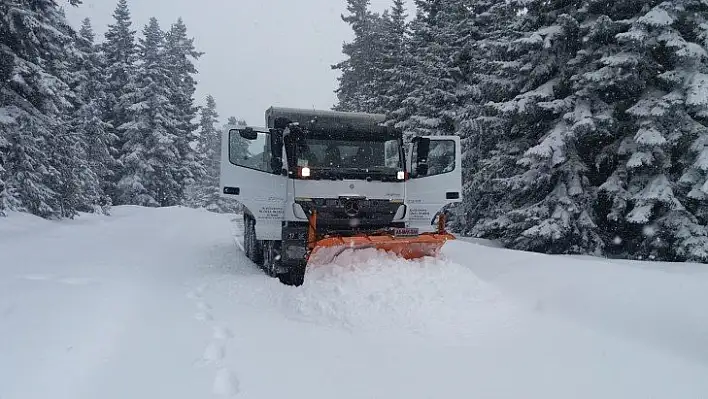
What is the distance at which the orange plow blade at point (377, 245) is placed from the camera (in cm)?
714

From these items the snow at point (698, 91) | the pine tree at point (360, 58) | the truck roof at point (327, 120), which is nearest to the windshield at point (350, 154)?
the truck roof at point (327, 120)

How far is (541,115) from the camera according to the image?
12.8 m

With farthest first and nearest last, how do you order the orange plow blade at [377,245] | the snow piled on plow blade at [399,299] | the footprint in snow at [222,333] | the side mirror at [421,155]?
the side mirror at [421,155]
the orange plow blade at [377,245]
the snow piled on plow blade at [399,299]
the footprint in snow at [222,333]

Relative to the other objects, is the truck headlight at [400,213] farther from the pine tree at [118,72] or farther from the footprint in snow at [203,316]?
the pine tree at [118,72]

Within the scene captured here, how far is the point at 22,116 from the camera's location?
14883 mm

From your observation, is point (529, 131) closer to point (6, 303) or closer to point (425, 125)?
point (425, 125)

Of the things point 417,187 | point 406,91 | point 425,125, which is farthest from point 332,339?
point 406,91

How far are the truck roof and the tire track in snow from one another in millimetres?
3623

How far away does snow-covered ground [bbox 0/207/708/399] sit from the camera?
4164 mm

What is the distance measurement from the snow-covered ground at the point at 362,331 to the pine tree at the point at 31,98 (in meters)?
8.21

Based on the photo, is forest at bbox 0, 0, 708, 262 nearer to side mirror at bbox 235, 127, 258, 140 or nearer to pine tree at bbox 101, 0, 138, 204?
side mirror at bbox 235, 127, 258, 140

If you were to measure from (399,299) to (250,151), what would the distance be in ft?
14.1

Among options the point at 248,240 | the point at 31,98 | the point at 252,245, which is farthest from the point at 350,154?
the point at 31,98

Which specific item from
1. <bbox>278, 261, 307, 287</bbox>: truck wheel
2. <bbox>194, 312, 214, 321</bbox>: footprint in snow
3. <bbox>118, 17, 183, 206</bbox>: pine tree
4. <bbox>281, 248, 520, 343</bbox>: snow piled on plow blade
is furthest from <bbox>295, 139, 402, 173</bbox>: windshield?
<bbox>118, 17, 183, 206</bbox>: pine tree
